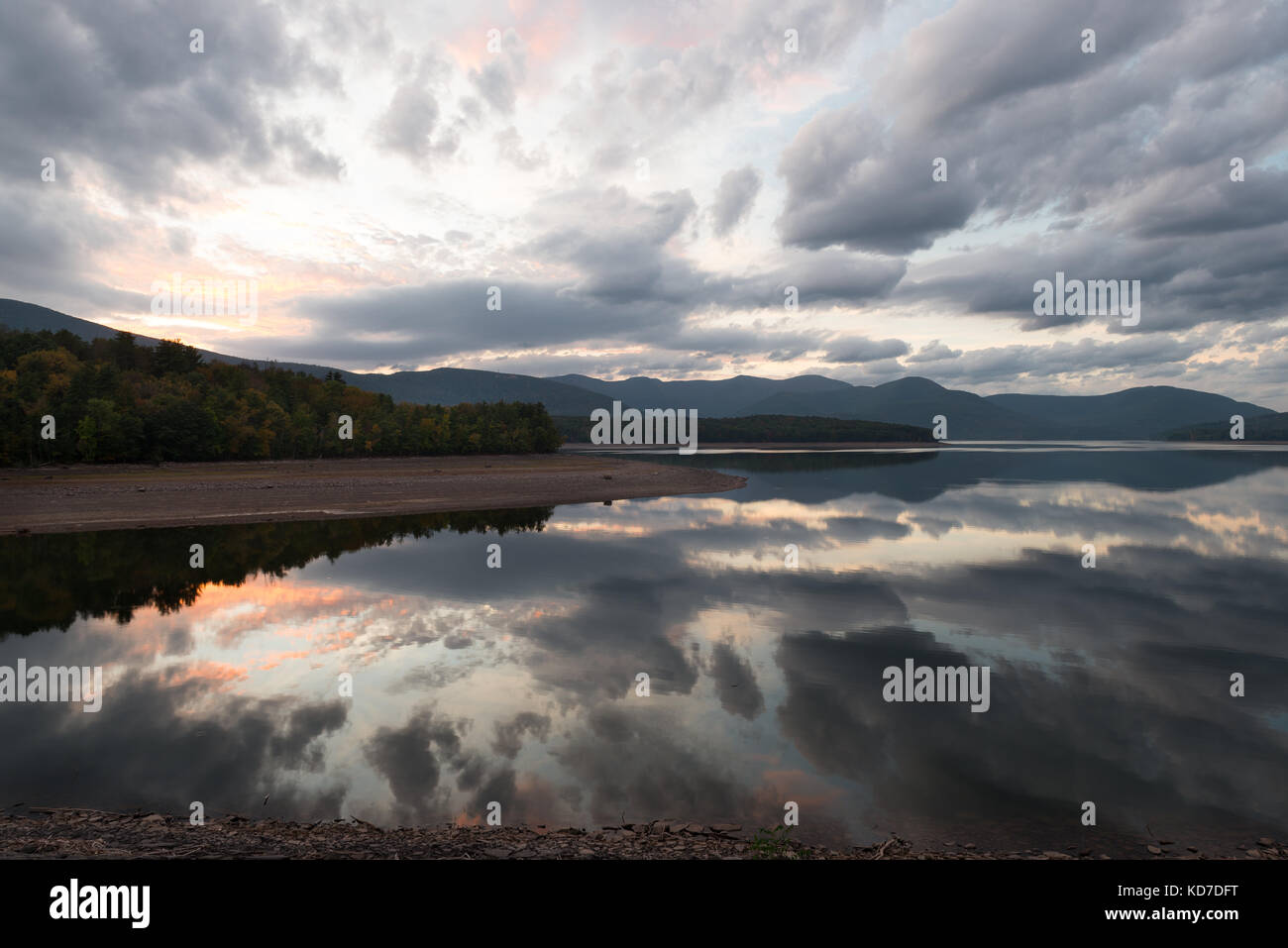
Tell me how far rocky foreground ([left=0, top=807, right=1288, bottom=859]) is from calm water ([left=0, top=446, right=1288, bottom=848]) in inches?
22.2

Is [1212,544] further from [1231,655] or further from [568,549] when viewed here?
[568,549]

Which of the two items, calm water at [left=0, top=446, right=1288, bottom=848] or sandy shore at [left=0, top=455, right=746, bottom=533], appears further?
sandy shore at [left=0, top=455, right=746, bottom=533]

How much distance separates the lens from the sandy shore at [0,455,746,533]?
49469 mm

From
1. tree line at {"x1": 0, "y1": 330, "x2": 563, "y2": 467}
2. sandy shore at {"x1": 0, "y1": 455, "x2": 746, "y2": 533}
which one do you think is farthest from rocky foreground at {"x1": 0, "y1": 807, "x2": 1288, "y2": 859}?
tree line at {"x1": 0, "y1": 330, "x2": 563, "y2": 467}

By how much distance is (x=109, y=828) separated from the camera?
1001 centimetres

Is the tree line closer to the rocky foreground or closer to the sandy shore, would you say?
the sandy shore

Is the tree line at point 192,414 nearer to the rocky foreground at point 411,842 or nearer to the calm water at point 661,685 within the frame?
the calm water at point 661,685

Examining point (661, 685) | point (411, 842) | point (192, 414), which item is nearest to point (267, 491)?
point (192, 414)

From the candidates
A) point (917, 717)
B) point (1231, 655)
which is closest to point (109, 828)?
point (917, 717)

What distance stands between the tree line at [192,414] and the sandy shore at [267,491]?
4449mm

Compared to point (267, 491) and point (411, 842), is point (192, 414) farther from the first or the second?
point (411, 842)

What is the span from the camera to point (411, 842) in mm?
9523

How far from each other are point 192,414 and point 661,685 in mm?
112901

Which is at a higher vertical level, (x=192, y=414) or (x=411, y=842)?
(x=192, y=414)
